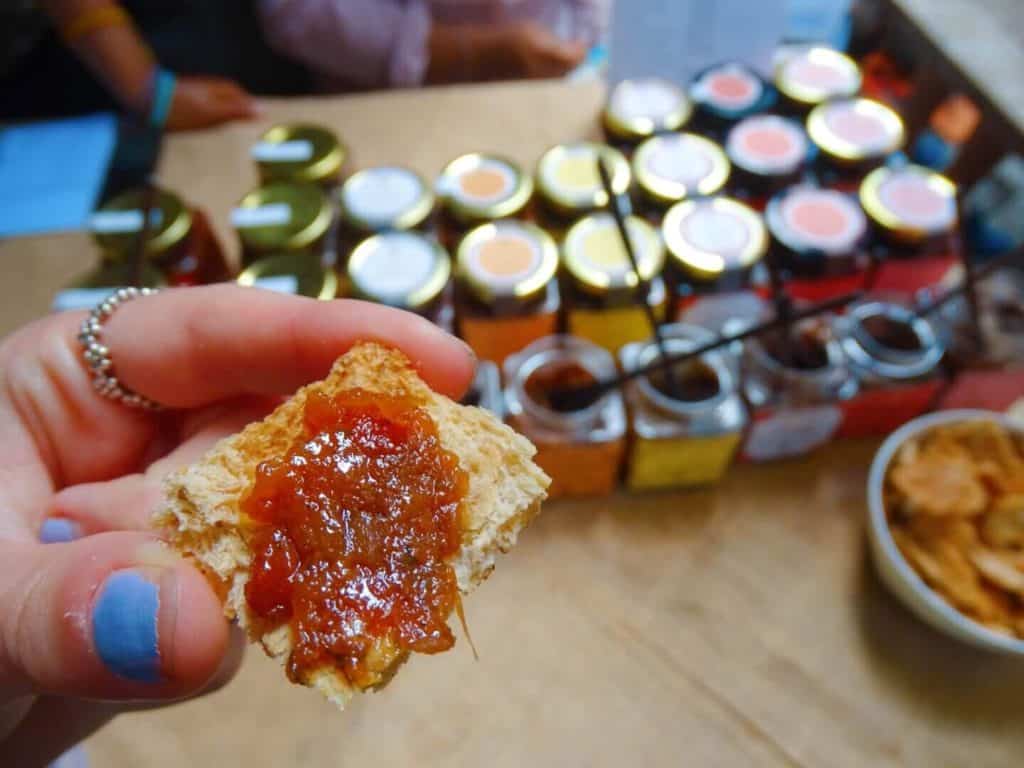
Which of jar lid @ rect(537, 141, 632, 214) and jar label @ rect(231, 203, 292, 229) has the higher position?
jar label @ rect(231, 203, 292, 229)

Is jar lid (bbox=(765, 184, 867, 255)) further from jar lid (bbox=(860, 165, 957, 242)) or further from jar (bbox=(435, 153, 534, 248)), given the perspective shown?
jar (bbox=(435, 153, 534, 248))

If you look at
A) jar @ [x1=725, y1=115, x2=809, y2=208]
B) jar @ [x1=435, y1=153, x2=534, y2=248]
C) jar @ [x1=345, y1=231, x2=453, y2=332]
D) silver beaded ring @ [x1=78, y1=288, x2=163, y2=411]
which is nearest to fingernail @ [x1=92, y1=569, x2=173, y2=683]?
silver beaded ring @ [x1=78, y1=288, x2=163, y2=411]

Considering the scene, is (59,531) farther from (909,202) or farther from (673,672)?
(909,202)

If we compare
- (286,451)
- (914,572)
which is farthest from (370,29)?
(914,572)

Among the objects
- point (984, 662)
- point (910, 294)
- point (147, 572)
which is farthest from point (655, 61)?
point (147, 572)

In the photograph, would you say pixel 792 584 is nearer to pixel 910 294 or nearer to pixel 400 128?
pixel 910 294

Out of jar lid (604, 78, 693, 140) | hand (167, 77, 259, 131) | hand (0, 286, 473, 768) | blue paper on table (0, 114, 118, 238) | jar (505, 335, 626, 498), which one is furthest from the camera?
hand (167, 77, 259, 131)

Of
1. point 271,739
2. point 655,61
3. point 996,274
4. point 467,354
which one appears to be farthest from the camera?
point 655,61
